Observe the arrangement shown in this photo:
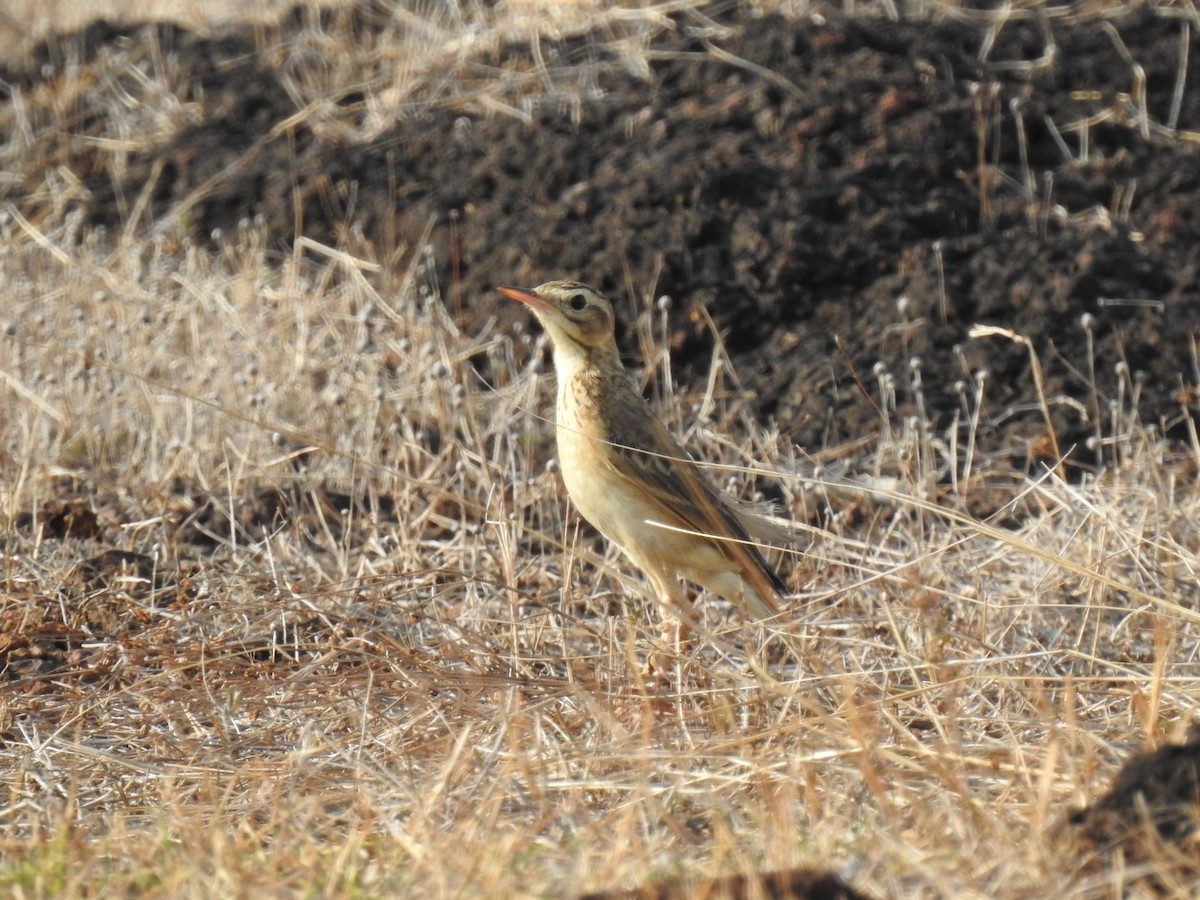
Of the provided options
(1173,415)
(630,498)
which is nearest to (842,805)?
(630,498)

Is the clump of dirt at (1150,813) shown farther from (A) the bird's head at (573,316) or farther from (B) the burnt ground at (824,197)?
(B) the burnt ground at (824,197)

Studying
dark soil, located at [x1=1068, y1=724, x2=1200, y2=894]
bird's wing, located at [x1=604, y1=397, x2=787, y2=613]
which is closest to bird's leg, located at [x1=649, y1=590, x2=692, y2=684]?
bird's wing, located at [x1=604, y1=397, x2=787, y2=613]

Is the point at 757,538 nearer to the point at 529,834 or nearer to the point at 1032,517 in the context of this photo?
the point at 1032,517

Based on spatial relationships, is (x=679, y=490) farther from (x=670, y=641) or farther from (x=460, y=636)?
(x=460, y=636)

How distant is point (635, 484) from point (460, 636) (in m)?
0.80

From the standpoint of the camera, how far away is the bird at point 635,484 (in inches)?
228

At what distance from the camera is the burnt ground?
7.64 metres

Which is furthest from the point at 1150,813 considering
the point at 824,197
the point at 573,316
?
the point at 824,197

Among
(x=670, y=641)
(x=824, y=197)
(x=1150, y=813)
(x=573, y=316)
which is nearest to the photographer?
(x=1150, y=813)

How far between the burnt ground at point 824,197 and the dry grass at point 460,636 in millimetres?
274

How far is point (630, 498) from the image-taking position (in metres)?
5.81

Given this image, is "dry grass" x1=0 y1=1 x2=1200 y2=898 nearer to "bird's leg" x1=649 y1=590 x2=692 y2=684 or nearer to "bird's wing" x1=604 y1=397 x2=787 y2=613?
"bird's leg" x1=649 y1=590 x2=692 y2=684

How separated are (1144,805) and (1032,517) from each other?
123 inches

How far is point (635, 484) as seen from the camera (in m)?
5.80
